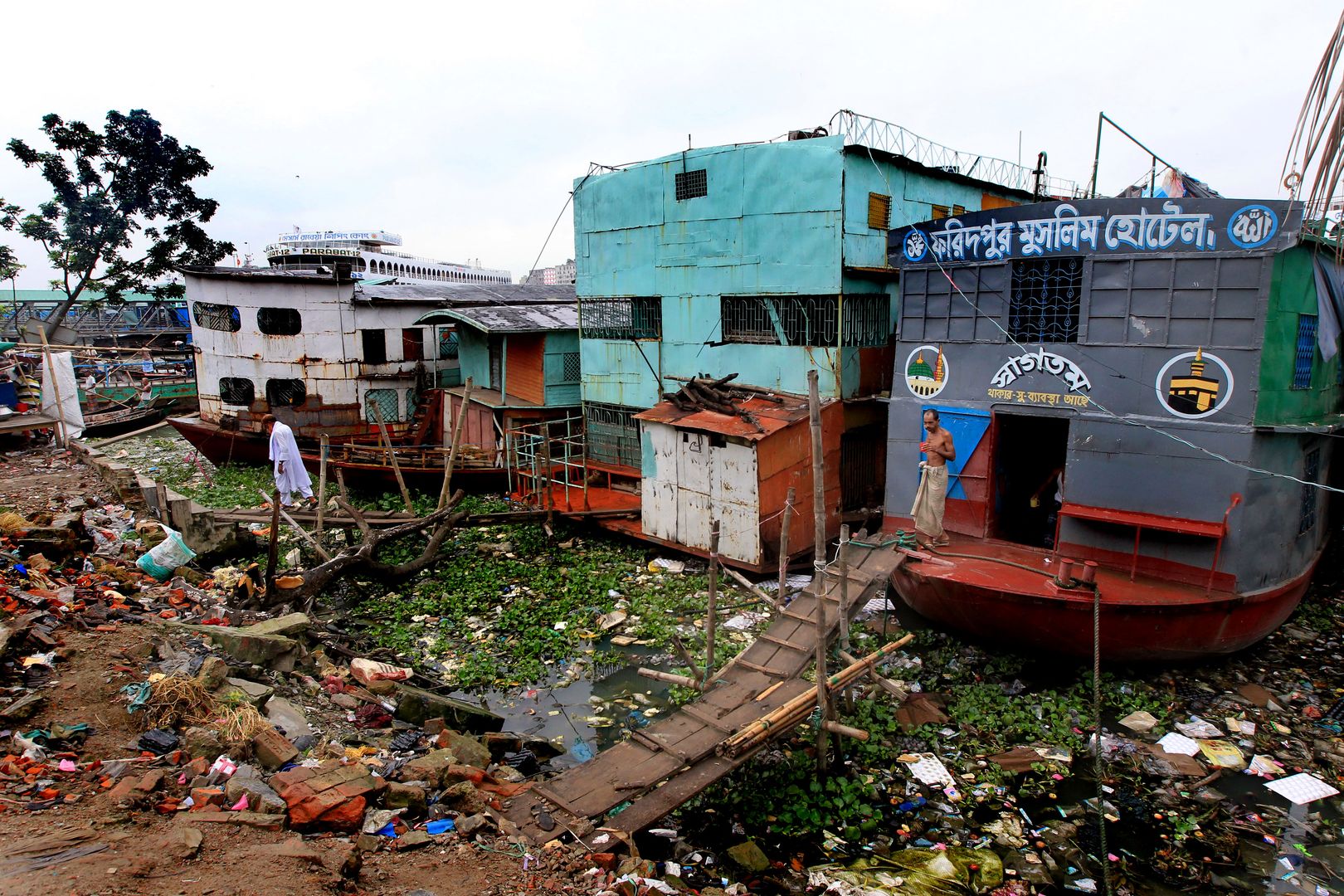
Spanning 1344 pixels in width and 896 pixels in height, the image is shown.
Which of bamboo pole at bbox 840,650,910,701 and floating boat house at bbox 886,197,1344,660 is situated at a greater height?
floating boat house at bbox 886,197,1344,660

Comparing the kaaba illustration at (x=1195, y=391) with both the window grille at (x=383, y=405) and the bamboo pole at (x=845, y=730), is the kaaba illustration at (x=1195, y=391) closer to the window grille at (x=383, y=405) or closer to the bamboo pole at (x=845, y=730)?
the bamboo pole at (x=845, y=730)

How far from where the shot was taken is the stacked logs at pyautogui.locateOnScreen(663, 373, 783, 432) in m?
13.0

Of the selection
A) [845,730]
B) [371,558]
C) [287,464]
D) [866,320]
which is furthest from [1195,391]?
[287,464]

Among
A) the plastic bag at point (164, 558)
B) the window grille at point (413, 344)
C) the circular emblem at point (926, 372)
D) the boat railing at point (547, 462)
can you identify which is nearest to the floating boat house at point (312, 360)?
the window grille at point (413, 344)

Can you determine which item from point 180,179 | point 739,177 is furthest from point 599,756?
point 180,179

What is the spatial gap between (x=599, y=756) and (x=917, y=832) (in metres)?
2.83

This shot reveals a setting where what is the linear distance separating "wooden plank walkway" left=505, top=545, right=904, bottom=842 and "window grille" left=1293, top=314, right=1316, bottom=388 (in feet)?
18.9

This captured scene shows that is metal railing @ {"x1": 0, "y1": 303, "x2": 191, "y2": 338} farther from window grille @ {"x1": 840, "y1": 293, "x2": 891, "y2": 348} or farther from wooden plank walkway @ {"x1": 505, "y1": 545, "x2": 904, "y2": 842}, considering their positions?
wooden plank walkway @ {"x1": 505, "y1": 545, "x2": 904, "y2": 842}

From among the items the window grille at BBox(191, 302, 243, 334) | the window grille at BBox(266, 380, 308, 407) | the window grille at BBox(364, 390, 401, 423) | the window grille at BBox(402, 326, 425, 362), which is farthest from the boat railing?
the window grille at BBox(191, 302, 243, 334)

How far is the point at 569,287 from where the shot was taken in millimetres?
28453

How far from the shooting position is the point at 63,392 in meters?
20.6

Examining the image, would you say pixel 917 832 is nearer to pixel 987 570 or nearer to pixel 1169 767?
pixel 1169 767

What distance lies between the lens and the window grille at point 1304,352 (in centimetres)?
874

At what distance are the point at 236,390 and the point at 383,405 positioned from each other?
171 inches
